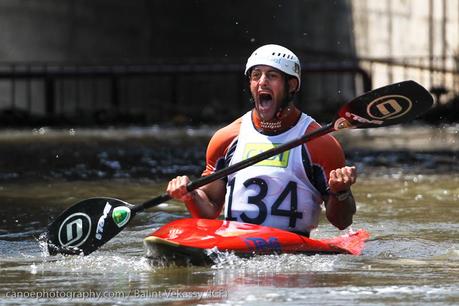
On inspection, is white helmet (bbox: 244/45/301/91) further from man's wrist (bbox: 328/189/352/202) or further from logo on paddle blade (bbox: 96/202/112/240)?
logo on paddle blade (bbox: 96/202/112/240)

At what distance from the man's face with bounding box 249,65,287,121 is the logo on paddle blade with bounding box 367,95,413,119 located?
690mm

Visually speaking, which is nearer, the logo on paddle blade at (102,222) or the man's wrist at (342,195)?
the man's wrist at (342,195)

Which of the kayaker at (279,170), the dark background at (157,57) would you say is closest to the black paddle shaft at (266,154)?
the kayaker at (279,170)

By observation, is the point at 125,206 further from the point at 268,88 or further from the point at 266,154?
the point at 268,88

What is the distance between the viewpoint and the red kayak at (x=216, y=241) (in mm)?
7977

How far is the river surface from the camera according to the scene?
7133mm

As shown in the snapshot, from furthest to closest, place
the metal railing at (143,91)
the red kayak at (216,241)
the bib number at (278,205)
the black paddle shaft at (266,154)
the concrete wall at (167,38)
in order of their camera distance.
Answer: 1. the concrete wall at (167,38)
2. the metal railing at (143,91)
3. the bib number at (278,205)
4. the black paddle shaft at (266,154)
5. the red kayak at (216,241)

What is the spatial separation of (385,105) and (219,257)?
1661 mm

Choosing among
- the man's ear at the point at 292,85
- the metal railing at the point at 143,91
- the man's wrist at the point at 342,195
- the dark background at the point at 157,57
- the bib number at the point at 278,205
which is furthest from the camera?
the dark background at the point at 157,57

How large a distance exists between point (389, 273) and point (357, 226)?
3.05 metres

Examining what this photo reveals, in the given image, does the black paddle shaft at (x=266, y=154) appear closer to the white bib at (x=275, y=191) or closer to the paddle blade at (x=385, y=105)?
the white bib at (x=275, y=191)

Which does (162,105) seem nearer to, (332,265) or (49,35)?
(49,35)

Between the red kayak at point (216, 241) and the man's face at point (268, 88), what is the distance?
0.75m

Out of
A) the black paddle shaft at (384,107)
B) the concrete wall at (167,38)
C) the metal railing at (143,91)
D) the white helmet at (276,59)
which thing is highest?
the concrete wall at (167,38)
